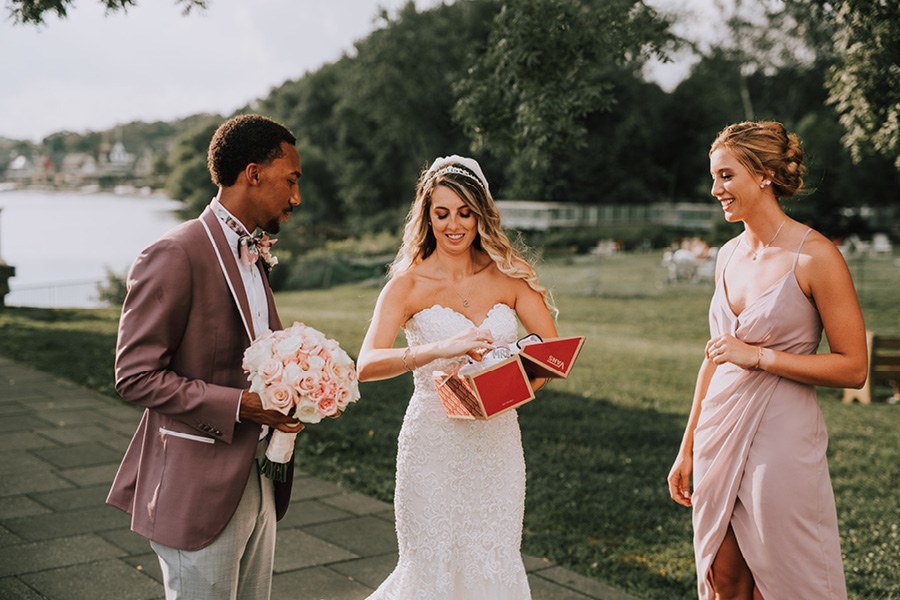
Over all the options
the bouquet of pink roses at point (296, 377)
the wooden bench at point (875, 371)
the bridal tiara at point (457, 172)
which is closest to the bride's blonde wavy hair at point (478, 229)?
the bridal tiara at point (457, 172)

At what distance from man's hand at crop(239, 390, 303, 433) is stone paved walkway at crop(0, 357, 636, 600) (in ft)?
7.83

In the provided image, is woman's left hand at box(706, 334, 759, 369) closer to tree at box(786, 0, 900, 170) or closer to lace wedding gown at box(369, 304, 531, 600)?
lace wedding gown at box(369, 304, 531, 600)

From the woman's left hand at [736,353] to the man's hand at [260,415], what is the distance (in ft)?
4.85

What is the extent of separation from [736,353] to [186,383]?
186 cm

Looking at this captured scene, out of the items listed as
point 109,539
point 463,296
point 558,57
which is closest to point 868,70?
point 558,57

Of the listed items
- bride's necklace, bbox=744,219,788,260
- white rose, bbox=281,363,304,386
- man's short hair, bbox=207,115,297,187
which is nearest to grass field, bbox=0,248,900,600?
bride's necklace, bbox=744,219,788,260

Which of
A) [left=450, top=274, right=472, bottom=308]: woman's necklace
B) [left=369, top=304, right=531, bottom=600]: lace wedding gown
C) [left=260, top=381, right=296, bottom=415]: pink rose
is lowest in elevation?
[left=369, top=304, right=531, bottom=600]: lace wedding gown

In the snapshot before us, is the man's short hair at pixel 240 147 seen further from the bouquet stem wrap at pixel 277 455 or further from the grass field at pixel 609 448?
the grass field at pixel 609 448

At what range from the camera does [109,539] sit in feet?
18.4

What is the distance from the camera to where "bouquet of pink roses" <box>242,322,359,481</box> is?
106 inches

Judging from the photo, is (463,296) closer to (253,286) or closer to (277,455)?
(253,286)

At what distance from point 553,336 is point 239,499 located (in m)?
1.49

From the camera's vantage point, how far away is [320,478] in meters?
7.22

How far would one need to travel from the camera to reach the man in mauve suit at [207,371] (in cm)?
271
